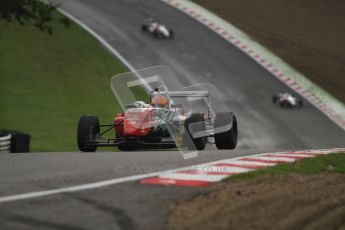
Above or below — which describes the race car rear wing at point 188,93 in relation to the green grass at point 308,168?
above

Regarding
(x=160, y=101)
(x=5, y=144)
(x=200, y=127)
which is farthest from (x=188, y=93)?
(x=5, y=144)

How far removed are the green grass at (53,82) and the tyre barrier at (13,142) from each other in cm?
271

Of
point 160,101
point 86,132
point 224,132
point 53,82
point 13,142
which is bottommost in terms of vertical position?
point 13,142

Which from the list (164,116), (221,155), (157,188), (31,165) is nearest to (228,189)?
(157,188)

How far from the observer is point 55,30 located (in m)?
32.9

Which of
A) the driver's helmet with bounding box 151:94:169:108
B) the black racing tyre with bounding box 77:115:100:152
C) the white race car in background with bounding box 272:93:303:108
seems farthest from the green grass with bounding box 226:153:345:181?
the white race car in background with bounding box 272:93:303:108

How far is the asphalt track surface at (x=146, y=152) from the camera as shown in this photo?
240 inches

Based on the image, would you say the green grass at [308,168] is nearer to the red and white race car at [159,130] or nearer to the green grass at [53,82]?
the red and white race car at [159,130]

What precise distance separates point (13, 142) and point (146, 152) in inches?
266

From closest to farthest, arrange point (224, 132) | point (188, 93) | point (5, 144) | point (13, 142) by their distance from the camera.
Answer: point (224, 132) → point (188, 93) → point (5, 144) → point (13, 142)

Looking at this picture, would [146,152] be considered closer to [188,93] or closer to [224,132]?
[224,132]

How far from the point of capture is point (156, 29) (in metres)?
34.2

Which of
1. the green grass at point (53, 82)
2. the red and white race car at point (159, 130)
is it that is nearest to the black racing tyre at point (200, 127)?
the red and white race car at point (159, 130)

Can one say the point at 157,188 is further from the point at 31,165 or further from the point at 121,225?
the point at 31,165
